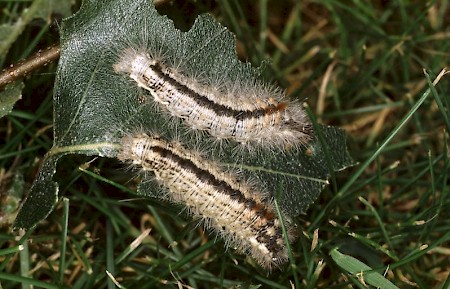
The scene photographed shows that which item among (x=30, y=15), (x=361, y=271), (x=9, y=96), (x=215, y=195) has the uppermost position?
(x=30, y=15)

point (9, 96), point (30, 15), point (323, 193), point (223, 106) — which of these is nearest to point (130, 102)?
point (223, 106)

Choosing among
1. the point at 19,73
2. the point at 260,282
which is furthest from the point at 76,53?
the point at 260,282

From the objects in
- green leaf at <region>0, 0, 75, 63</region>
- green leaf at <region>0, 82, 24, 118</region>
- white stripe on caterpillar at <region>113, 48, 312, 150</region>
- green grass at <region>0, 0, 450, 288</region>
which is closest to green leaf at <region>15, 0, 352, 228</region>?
white stripe on caterpillar at <region>113, 48, 312, 150</region>

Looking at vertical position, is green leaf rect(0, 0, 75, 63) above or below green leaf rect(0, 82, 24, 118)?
above

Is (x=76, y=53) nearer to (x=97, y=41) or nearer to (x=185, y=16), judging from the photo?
(x=97, y=41)

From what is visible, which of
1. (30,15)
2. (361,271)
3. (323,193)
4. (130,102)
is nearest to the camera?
(361,271)

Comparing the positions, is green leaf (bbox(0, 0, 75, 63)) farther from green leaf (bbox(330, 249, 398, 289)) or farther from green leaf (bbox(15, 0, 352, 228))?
green leaf (bbox(330, 249, 398, 289))

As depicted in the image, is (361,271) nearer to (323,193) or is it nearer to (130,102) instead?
(323,193)
